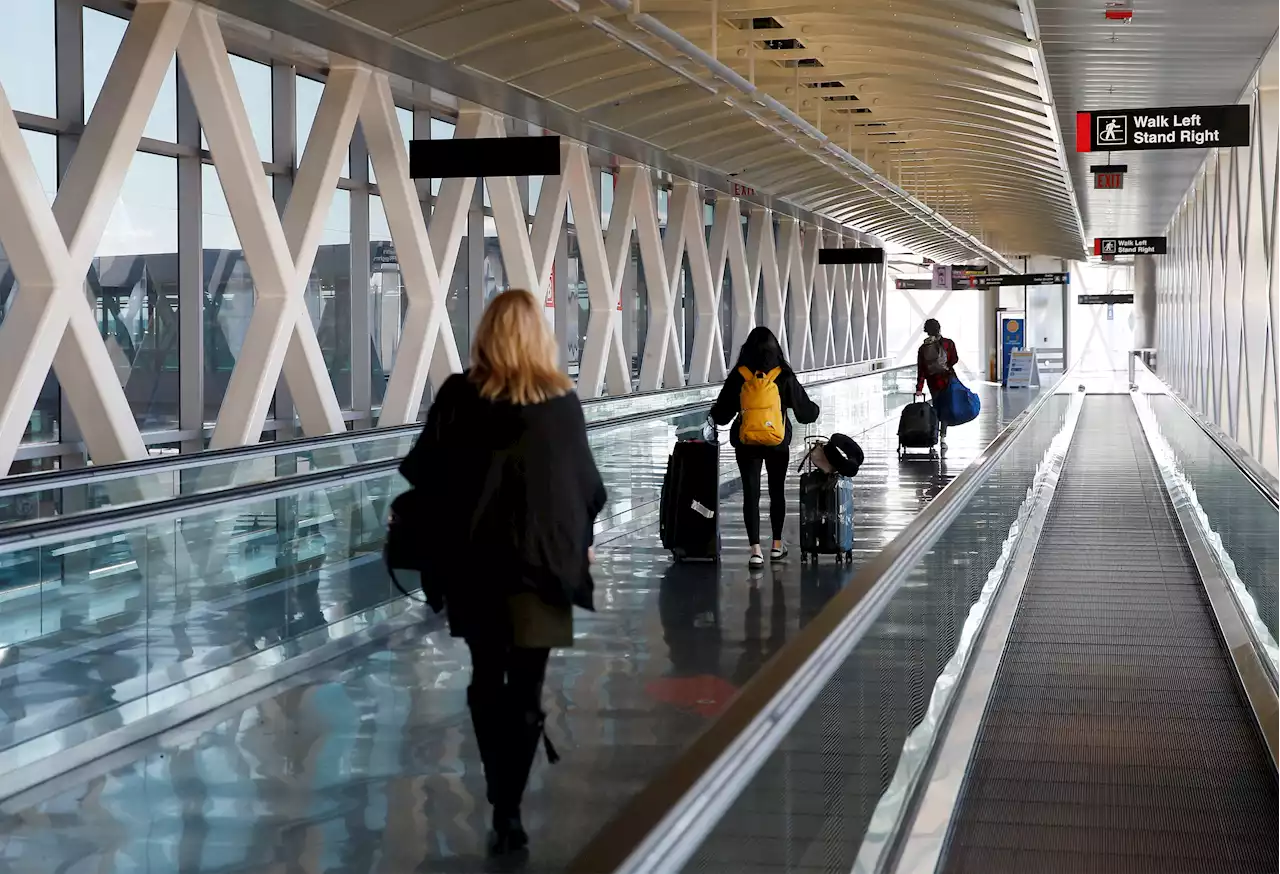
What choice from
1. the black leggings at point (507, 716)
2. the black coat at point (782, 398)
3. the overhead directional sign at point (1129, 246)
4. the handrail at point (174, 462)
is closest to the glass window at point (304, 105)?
the handrail at point (174, 462)

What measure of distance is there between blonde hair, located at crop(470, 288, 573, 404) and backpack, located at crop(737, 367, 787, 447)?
5.87 meters

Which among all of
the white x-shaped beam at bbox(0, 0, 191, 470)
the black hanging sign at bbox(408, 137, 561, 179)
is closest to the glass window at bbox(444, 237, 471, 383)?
the black hanging sign at bbox(408, 137, 561, 179)

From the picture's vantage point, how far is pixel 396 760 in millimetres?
6016

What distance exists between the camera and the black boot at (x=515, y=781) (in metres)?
4.89

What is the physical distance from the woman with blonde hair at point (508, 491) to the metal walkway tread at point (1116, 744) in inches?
85.3

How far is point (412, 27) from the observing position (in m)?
12.4

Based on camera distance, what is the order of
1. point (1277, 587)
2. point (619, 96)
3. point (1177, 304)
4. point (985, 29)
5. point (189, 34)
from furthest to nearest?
point (1177, 304), point (619, 96), point (985, 29), point (189, 34), point (1277, 587)

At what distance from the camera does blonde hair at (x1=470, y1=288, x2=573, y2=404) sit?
4609 mm

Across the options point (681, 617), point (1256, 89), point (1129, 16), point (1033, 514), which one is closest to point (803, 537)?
point (681, 617)

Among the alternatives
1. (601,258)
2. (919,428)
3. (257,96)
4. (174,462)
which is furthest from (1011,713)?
(601,258)

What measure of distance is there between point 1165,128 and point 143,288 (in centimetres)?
987

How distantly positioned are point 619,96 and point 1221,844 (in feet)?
39.8

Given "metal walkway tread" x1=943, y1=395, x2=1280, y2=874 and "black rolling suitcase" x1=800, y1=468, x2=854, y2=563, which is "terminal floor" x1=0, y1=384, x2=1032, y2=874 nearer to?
"black rolling suitcase" x1=800, y1=468, x2=854, y2=563

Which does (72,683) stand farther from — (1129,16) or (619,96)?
(619,96)
